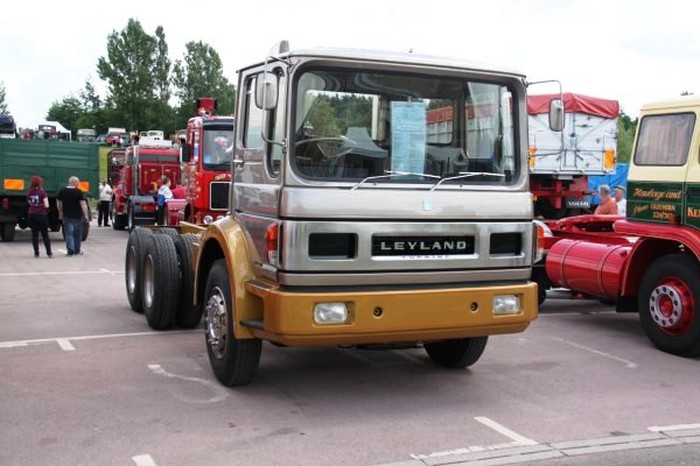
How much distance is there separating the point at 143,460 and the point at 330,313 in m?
1.55

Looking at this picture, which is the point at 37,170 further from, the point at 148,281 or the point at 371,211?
the point at 371,211

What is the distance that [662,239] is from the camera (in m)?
8.30

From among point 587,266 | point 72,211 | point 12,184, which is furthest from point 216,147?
point 587,266

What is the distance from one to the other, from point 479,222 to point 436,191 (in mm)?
422

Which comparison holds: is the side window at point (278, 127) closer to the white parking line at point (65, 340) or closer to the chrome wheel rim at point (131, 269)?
the white parking line at point (65, 340)

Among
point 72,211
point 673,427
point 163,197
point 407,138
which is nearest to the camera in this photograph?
point 673,427

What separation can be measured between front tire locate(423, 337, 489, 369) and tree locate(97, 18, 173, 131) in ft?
290

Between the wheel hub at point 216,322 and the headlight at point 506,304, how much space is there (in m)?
2.11

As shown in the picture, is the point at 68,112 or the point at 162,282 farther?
the point at 68,112

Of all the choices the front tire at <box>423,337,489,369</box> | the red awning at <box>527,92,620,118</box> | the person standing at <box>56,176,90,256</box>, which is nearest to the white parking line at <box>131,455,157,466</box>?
the front tire at <box>423,337,489,369</box>

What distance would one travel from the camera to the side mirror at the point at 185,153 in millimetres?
16234

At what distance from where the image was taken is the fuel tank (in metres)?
8.97

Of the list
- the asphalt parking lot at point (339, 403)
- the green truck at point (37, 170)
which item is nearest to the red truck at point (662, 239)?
the asphalt parking lot at point (339, 403)

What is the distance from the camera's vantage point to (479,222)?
5941 millimetres
